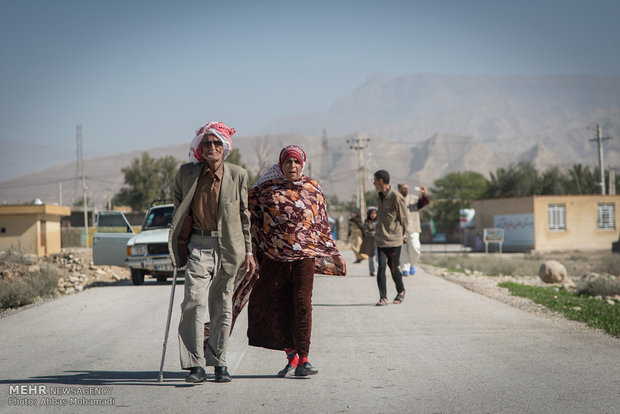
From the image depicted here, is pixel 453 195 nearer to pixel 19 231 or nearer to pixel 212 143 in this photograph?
pixel 19 231

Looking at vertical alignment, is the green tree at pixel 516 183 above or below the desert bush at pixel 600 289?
above

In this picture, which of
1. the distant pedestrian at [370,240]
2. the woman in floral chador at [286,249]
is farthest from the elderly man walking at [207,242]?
the distant pedestrian at [370,240]

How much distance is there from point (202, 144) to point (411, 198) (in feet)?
37.8

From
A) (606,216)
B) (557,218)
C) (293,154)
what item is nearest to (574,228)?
(557,218)

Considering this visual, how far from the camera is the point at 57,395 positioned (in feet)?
17.8

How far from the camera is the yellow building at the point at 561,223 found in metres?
49.3

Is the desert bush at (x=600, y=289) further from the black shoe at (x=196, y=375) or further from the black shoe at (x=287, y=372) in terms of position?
the black shoe at (x=196, y=375)

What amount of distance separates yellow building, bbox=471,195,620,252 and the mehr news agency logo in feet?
153

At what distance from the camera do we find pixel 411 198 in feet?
56.0

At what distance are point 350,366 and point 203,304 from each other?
159cm

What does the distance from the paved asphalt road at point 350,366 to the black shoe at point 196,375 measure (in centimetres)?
7

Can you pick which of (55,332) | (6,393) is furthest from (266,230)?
(55,332)

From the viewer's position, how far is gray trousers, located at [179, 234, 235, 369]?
5836 millimetres

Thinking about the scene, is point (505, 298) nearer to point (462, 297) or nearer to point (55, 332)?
point (462, 297)
